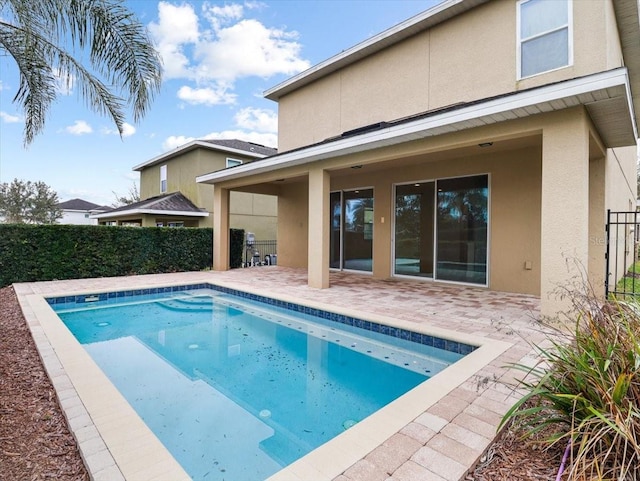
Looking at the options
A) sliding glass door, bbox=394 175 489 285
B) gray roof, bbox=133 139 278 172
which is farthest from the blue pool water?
gray roof, bbox=133 139 278 172

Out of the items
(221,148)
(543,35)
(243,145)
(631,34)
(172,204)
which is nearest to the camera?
(543,35)

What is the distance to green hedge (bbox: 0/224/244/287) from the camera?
34.1 ft

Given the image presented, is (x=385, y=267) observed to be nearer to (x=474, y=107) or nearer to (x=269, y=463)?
(x=474, y=107)

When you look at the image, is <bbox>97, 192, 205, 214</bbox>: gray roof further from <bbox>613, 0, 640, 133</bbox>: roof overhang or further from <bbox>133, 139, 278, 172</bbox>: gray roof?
<bbox>613, 0, 640, 133</bbox>: roof overhang

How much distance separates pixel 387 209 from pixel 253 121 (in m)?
16.3

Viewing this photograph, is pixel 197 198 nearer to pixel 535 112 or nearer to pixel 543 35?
pixel 543 35

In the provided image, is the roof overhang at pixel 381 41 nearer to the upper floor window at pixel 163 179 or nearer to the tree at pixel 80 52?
the tree at pixel 80 52

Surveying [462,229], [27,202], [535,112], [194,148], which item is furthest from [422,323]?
[27,202]

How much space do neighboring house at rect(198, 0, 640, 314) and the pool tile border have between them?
179 centimetres

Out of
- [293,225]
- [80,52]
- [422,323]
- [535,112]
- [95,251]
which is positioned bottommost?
[422,323]

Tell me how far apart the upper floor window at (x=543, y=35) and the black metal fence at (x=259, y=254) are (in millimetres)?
12945

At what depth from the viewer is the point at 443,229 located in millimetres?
10320

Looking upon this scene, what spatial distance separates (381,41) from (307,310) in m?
8.31

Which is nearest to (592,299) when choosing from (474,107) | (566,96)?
(566,96)
